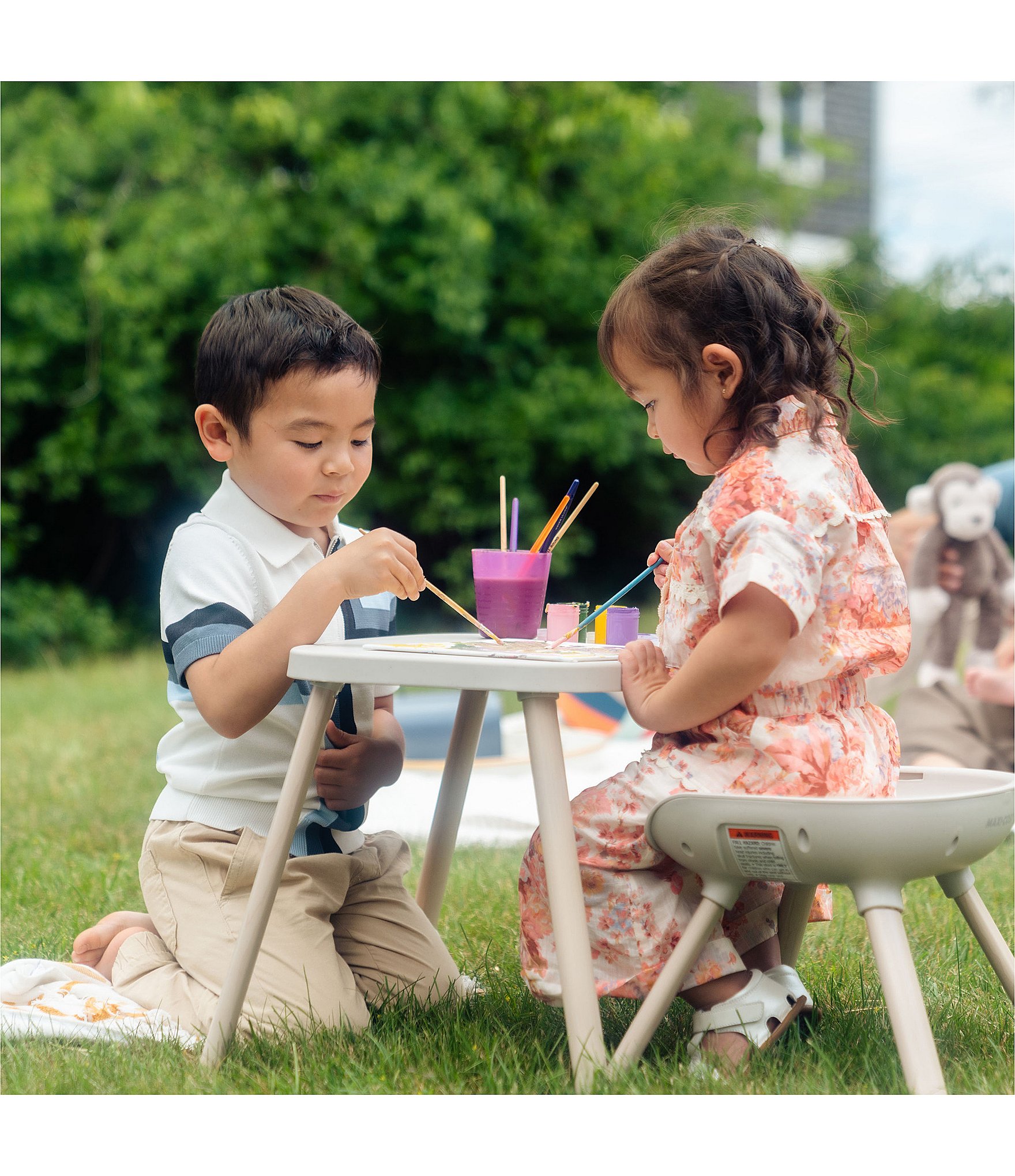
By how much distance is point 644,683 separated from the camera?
1.58 meters

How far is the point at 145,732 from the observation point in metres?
4.76

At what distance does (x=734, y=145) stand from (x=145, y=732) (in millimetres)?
6052

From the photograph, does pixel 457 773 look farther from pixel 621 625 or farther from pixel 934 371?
pixel 934 371

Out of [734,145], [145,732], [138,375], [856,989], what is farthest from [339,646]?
[734,145]

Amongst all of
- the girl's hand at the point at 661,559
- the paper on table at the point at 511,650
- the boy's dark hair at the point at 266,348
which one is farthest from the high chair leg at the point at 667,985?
the boy's dark hair at the point at 266,348

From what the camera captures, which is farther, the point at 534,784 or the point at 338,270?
the point at 338,270

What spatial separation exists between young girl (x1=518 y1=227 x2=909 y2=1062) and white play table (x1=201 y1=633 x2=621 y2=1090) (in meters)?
0.12

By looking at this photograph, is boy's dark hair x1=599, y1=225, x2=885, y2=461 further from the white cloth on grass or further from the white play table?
the white cloth on grass

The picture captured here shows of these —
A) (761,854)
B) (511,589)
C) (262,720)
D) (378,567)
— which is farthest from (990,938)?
(262,720)

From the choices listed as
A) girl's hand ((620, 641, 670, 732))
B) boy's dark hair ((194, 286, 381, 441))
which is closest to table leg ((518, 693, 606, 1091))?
girl's hand ((620, 641, 670, 732))

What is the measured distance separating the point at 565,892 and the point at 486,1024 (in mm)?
468

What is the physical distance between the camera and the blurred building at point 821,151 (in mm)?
9430

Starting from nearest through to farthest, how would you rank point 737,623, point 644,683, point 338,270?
point 737,623 < point 644,683 < point 338,270

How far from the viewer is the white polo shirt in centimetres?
185
